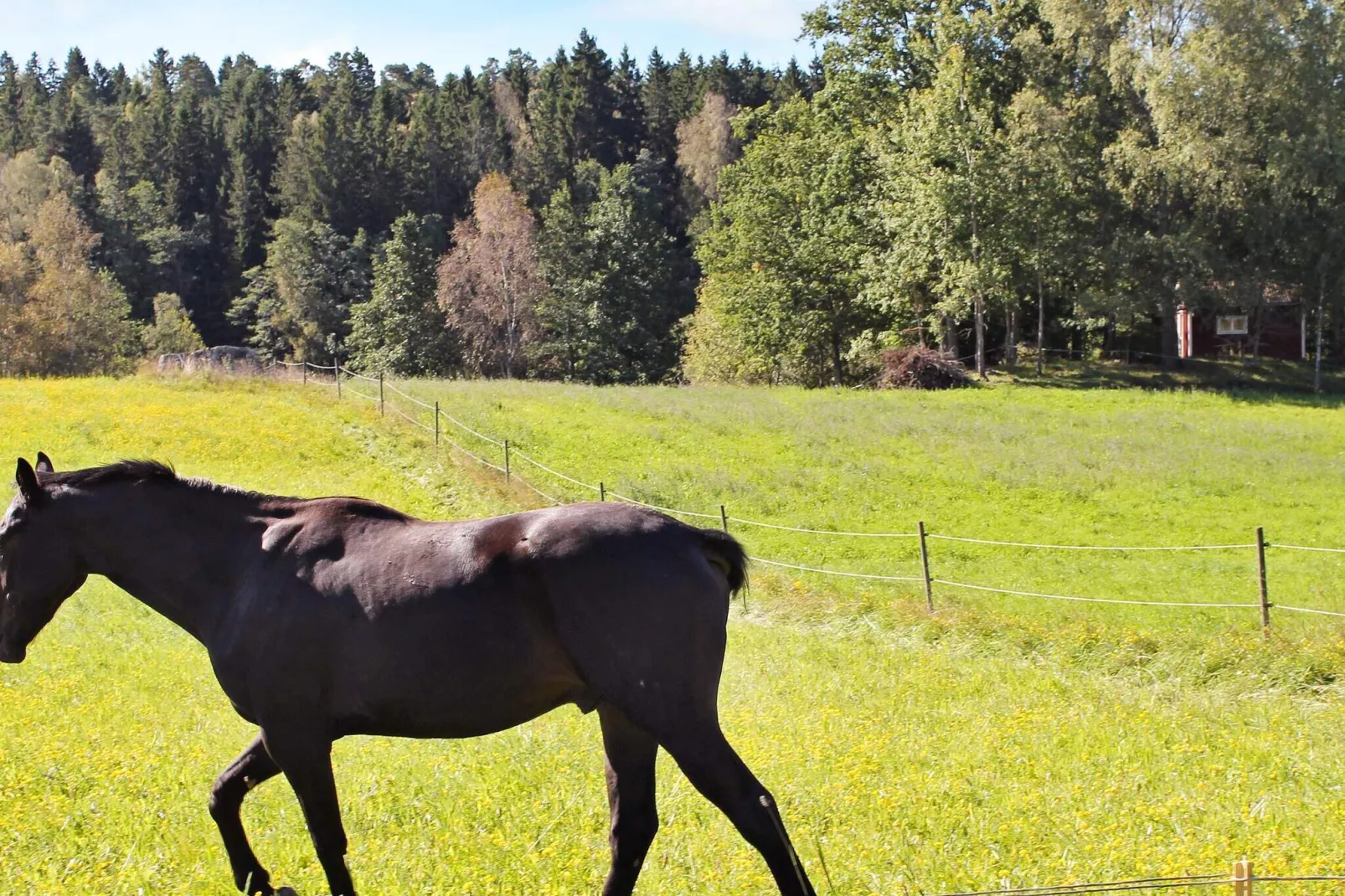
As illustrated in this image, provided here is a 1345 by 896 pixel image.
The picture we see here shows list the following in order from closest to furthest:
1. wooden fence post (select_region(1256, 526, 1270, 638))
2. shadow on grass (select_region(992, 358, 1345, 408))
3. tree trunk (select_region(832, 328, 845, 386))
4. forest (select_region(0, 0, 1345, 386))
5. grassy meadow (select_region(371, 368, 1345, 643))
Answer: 1. wooden fence post (select_region(1256, 526, 1270, 638))
2. grassy meadow (select_region(371, 368, 1345, 643))
3. shadow on grass (select_region(992, 358, 1345, 408))
4. forest (select_region(0, 0, 1345, 386))
5. tree trunk (select_region(832, 328, 845, 386))

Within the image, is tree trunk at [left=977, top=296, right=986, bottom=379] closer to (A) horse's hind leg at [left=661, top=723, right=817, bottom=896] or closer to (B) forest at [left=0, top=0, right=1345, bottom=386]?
(B) forest at [left=0, top=0, right=1345, bottom=386]

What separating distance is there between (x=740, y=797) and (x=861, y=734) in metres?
3.48

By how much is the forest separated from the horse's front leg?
136 feet

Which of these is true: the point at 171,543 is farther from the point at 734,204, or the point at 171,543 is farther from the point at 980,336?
the point at 734,204

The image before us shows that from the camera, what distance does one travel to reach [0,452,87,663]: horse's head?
589 cm

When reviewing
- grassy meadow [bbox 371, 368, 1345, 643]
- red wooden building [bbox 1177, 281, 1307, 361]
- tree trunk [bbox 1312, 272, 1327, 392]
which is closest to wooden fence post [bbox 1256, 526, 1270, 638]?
grassy meadow [bbox 371, 368, 1345, 643]

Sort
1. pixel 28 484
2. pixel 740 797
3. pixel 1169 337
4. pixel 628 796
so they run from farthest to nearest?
1. pixel 1169 337
2. pixel 28 484
3. pixel 628 796
4. pixel 740 797

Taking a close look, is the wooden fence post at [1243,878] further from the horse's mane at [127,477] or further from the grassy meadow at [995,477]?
the grassy meadow at [995,477]

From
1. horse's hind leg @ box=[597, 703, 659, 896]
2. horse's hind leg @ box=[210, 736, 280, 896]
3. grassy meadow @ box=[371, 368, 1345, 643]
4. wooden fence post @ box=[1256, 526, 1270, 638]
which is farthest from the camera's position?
grassy meadow @ box=[371, 368, 1345, 643]

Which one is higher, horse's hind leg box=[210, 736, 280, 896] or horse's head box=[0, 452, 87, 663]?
horse's head box=[0, 452, 87, 663]

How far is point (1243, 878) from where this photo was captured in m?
3.86

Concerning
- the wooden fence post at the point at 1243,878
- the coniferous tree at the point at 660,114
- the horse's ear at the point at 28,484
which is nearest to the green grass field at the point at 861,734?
the wooden fence post at the point at 1243,878

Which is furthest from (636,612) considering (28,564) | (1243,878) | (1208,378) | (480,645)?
(1208,378)

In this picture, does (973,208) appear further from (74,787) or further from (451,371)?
(74,787)
